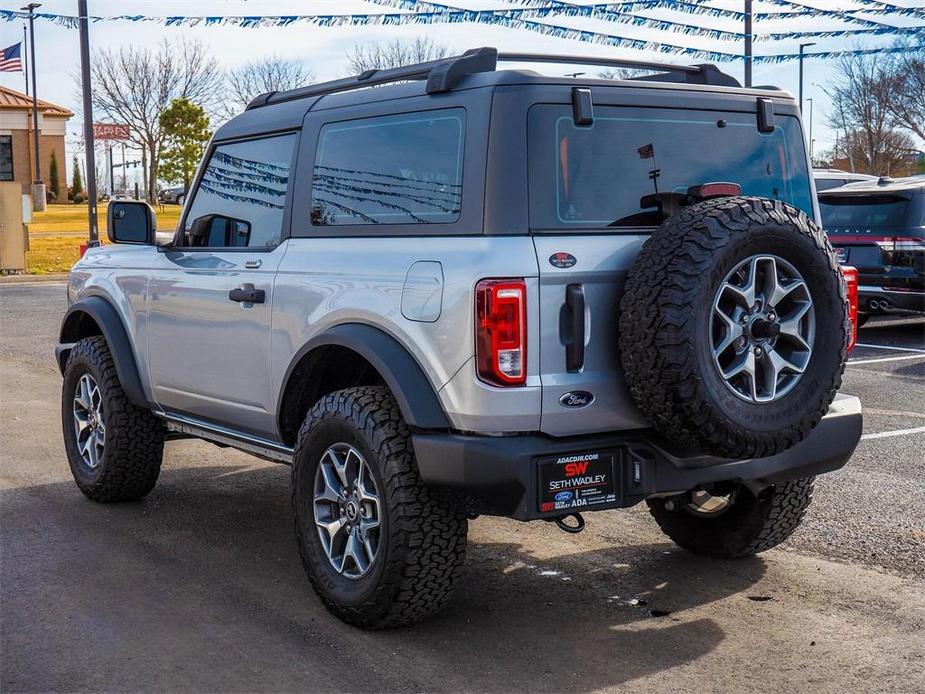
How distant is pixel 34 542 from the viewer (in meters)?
5.57

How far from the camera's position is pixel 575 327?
396 centimetres

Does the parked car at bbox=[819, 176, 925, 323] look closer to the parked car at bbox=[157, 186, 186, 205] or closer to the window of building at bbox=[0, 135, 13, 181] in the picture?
the parked car at bbox=[157, 186, 186, 205]

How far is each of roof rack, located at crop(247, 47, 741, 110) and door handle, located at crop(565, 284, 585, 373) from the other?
0.94 m

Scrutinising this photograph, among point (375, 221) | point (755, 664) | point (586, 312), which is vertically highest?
point (375, 221)

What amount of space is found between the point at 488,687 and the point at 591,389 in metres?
1.04

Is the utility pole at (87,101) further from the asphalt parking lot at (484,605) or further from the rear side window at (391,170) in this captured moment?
the rear side window at (391,170)

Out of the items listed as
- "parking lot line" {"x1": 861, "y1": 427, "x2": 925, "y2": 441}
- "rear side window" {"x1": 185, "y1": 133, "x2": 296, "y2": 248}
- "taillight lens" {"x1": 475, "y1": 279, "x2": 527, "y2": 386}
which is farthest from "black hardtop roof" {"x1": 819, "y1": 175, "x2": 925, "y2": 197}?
"taillight lens" {"x1": 475, "y1": 279, "x2": 527, "y2": 386}

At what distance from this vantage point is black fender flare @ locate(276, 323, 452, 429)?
4105mm

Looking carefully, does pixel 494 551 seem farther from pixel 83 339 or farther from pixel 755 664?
pixel 83 339

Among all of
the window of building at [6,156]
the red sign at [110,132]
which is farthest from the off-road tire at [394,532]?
the window of building at [6,156]

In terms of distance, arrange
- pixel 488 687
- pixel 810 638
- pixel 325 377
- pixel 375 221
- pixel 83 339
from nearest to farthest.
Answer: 1. pixel 488 687
2. pixel 810 638
3. pixel 375 221
4. pixel 325 377
5. pixel 83 339

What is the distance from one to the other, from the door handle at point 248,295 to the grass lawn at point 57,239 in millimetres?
12998

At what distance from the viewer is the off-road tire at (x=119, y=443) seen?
6152mm

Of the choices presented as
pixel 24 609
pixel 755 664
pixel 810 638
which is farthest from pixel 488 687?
pixel 24 609
